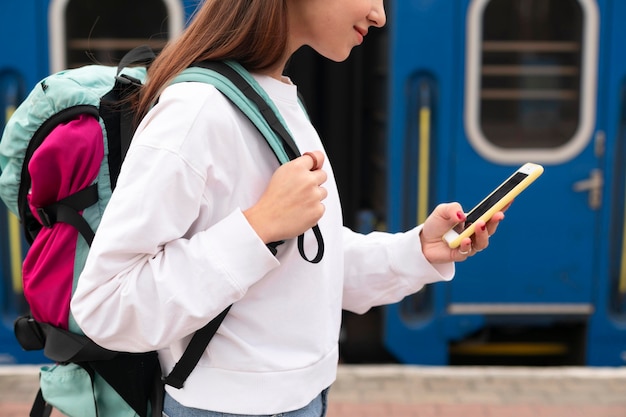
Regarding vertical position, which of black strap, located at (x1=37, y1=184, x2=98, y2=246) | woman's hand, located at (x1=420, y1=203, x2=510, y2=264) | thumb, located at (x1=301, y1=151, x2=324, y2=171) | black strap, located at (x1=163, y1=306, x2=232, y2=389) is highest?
thumb, located at (x1=301, y1=151, x2=324, y2=171)

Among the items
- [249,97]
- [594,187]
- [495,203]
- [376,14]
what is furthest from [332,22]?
[594,187]

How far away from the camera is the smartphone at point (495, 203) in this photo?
4.50 ft

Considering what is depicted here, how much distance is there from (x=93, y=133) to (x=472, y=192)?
8.49ft

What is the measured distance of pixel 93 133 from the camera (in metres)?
1.29

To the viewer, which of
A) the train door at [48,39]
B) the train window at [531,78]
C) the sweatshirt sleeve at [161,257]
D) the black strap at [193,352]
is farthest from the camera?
the train window at [531,78]

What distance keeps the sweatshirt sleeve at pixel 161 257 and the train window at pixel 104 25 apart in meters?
2.53

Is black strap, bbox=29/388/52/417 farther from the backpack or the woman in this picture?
the woman

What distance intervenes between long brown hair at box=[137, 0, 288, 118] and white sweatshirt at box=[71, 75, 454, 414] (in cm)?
6

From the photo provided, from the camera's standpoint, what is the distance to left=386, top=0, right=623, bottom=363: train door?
360cm

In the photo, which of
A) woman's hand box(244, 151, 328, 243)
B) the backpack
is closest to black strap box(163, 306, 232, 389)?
the backpack

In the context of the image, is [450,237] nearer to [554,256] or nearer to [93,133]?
[93,133]

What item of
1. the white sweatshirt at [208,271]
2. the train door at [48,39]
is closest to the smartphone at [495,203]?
the white sweatshirt at [208,271]

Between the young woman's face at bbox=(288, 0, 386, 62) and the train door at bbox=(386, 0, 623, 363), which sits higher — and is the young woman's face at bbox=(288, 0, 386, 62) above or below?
above

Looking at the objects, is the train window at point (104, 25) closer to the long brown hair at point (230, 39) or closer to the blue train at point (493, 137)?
the blue train at point (493, 137)
